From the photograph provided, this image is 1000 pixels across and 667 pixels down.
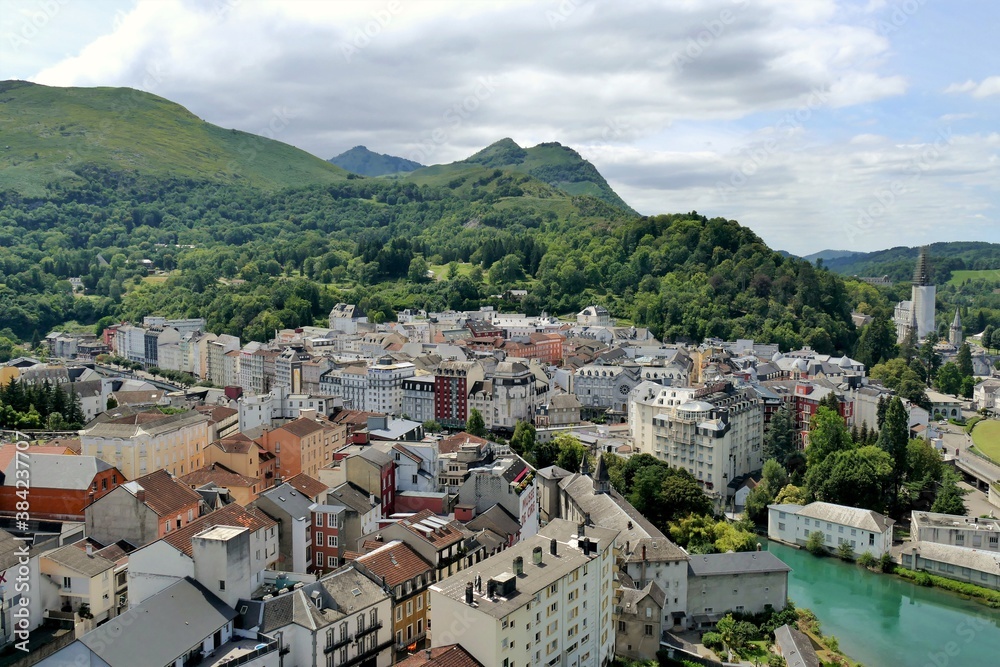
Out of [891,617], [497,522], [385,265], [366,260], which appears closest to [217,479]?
[497,522]

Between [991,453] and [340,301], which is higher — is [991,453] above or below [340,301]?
below

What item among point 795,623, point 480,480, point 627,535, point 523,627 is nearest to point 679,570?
point 627,535

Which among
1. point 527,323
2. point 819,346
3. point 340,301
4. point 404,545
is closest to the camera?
point 404,545

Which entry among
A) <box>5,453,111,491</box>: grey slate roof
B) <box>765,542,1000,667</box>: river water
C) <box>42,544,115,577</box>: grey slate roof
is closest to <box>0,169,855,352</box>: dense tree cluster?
<box>765,542,1000,667</box>: river water

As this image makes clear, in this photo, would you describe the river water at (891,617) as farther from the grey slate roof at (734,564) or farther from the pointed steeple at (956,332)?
the pointed steeple at (956,332)

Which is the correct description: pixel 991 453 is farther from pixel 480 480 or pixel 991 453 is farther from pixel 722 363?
pixel 480 480

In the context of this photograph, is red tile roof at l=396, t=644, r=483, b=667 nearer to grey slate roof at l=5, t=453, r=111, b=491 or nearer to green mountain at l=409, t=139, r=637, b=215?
grey slate roof at l=5, t=453, r=111, b=491
